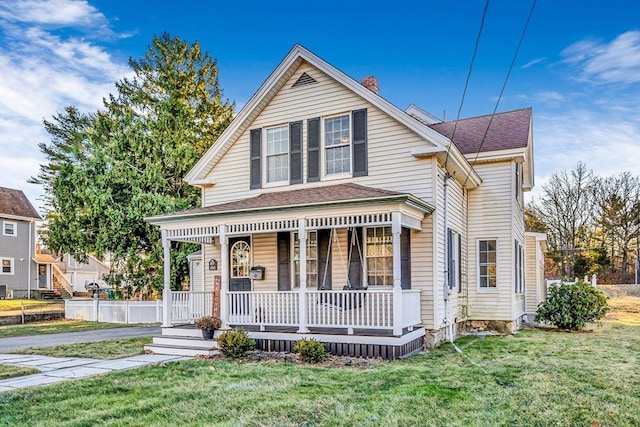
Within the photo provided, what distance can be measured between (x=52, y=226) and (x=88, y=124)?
43.8ft

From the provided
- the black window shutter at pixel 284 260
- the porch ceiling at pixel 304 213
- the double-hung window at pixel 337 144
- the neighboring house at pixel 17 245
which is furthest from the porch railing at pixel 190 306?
the neighboring house at pixel 17 245

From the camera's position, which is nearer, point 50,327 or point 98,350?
point 98,350

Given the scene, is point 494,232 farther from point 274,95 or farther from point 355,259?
point 274,95

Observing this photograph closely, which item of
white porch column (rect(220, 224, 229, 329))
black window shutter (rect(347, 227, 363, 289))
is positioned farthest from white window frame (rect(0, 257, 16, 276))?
black window shutter (rect(347, 227, 363, 289))

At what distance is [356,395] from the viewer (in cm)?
A: 659

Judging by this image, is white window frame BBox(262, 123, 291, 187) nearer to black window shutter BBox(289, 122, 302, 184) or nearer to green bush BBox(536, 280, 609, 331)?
black window shutter BBox(289, 122, 302, 184)

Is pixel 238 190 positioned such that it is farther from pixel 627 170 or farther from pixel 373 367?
pixel 627 170

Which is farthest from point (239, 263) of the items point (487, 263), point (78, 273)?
point (78, 273)

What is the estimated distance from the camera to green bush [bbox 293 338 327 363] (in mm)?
9359

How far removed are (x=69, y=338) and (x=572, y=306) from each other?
14.4m

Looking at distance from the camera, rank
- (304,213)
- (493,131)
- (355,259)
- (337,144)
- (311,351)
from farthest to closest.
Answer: (493,131) → (337,144) → (355,259) → (304,213) → (311,351)

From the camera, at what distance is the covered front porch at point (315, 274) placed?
9898 millimetres

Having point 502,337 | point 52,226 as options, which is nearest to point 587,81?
point 502,337

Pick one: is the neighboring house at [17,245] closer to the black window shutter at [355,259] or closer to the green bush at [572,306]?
the black window shutter at [355,259]
